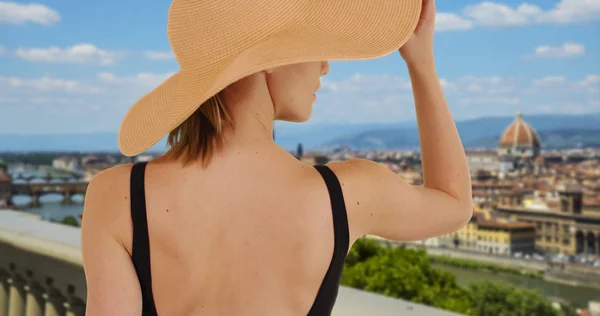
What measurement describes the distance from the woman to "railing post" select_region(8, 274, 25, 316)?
851mm

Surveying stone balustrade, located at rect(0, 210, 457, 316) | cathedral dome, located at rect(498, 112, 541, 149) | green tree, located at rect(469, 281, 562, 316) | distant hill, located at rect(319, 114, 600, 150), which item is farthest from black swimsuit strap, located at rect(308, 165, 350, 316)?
cathedral dome, located at rect(498, 112, 541, 149)

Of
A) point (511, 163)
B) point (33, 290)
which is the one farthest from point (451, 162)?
point (511, 163)

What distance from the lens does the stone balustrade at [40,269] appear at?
102 centimetres

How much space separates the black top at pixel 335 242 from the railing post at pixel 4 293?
932 millimetres

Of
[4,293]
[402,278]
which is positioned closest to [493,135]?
[402,278]

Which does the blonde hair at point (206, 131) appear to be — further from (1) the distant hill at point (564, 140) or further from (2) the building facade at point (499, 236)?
(1) the distant hill at point (564, 140)

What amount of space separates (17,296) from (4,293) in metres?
0.07

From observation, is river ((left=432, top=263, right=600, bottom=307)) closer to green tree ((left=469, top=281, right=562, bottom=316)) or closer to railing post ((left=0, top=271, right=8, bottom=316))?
green tree ((left=469, top=281, right=562, bottom=316))

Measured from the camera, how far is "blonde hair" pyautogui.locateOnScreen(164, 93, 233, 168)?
1.41 ft

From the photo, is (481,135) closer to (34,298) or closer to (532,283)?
(532,283)

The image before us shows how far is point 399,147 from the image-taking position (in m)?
25.7

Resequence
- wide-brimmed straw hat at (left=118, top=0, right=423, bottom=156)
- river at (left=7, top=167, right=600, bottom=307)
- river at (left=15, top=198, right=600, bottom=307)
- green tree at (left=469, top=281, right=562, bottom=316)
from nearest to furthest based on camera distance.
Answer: wide-brimmed straw hat at (left=118, top=0, right=423, bottom=156)
green tree at (left=469, top=281, right=562, bottom=316)
river at (left=7, top=167, right=600, bottom=307)
river at (left=15, top=198, right=600, bottom=307)

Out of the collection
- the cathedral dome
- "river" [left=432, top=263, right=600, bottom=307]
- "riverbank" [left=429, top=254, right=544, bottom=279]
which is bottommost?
"river" [left=432, top=263, right=600, bottom=307]

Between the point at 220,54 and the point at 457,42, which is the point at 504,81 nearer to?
the point at 457,42
